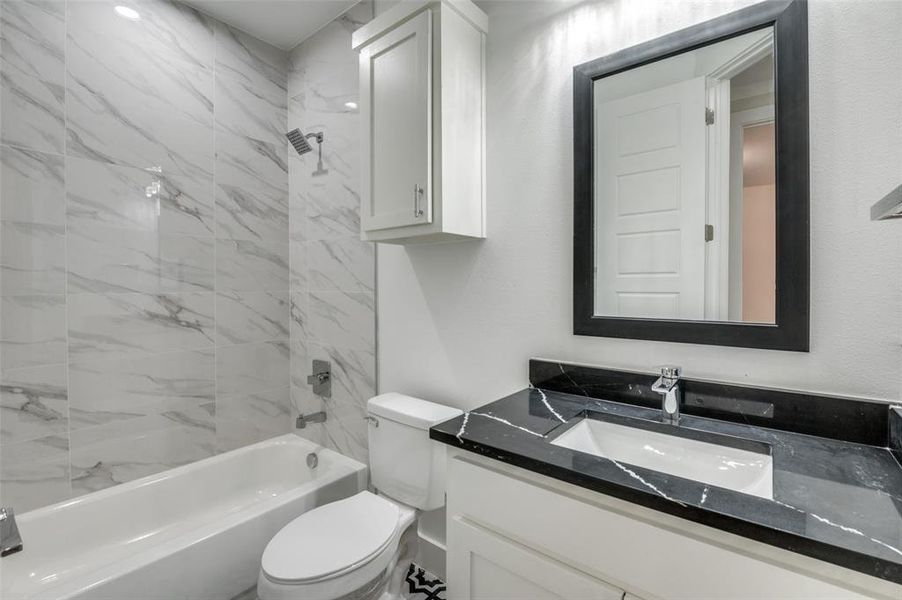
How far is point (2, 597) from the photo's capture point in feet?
4.37

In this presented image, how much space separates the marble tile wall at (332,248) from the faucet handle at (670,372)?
51.0 inches

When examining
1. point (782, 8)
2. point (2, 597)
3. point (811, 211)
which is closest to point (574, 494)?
point (811, 211)

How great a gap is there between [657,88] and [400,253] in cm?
113

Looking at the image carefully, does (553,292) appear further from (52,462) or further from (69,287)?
(52,462)

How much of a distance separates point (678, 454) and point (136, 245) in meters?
2.24

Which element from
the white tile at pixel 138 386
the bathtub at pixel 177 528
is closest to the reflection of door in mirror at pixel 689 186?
the bathtub at pixel 177 528

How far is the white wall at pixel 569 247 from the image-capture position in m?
0.94

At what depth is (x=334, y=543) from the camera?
1.30 meters

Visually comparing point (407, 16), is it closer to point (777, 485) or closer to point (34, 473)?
point (777, 485)

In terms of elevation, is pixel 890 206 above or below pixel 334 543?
above

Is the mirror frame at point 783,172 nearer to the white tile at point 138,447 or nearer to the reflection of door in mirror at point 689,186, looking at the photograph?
the reflection of door in mirror at point 689,186

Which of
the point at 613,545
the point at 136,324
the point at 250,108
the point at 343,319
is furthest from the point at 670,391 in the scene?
the point at 250,108

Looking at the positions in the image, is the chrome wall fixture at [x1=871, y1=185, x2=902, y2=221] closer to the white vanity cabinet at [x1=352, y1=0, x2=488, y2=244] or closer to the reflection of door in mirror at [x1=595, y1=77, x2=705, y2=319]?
the reflection of door in mirror at [x1=595, y1=77, x2=705, y2=319]

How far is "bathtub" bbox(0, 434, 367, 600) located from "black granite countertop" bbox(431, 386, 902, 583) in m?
1.05
